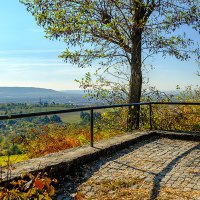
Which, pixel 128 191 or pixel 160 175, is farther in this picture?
pixel 160 175

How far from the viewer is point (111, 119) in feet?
40.8

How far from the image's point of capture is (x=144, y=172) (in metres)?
5.92

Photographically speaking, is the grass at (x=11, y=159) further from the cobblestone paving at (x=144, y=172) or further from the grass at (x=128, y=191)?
the grass at (x=128, y=191)

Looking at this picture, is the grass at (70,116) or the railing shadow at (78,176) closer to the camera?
the railing shadow at (78,176)

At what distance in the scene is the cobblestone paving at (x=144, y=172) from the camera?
4.96 metres

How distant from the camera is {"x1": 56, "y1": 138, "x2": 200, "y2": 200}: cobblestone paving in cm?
496

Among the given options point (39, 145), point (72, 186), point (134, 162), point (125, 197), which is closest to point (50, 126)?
point (39, 145)

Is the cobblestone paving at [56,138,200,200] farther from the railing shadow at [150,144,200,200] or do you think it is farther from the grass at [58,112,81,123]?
the grass at [58,112,81,123]

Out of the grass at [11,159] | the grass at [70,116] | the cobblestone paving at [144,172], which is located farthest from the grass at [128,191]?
the grass at [70,116]

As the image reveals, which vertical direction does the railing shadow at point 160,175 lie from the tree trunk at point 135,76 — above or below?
below

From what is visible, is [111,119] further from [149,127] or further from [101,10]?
[101,10]

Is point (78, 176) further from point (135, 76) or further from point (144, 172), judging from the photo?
point (135, 76)

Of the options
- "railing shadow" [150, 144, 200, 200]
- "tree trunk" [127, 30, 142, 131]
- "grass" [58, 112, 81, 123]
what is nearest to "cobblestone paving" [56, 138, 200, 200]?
"railing shadow" [150, 144, 200, 200]

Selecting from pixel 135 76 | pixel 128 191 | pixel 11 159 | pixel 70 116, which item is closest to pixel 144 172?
pixel 128 191
